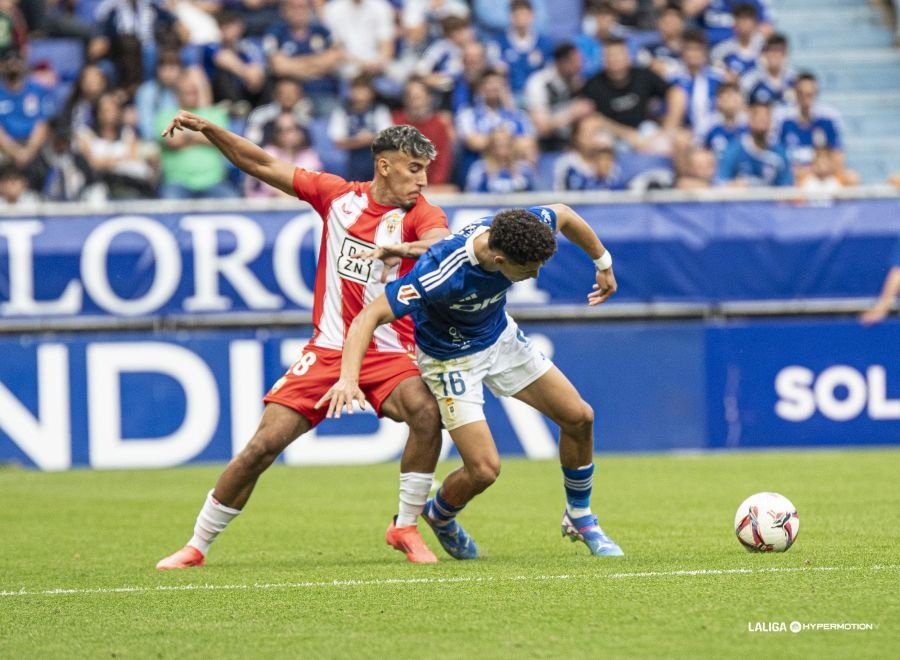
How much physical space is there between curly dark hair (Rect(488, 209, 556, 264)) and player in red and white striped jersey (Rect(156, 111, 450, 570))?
0.61m

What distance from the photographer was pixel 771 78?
1848cm

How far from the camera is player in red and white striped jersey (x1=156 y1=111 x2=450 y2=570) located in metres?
8.23

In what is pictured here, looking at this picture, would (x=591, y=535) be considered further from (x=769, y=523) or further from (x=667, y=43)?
(x=667, y=43)

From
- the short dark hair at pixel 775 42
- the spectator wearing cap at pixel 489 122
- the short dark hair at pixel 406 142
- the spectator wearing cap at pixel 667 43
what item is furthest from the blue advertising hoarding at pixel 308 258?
the short dark hair at pixel 406 142

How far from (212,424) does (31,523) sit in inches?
165

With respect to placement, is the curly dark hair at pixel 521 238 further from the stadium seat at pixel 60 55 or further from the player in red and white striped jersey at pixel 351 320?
the stadium seat at pixel 60 55

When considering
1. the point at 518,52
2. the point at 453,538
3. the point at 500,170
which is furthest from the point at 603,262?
the point at 518,52

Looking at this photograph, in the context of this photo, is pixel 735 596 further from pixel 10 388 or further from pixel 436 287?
pixel 10 388

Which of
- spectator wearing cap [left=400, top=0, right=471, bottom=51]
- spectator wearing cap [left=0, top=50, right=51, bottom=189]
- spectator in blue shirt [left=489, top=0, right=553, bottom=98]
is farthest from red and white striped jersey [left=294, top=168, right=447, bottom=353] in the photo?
spectator wearing cap [left=400, top=0, right=471, bottom=51]

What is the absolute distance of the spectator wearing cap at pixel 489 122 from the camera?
55.3 ft

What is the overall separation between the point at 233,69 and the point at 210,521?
10544mm

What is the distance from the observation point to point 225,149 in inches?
330

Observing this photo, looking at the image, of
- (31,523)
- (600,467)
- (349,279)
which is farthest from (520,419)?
(349,279)

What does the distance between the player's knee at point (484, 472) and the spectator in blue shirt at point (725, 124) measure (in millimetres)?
9840
